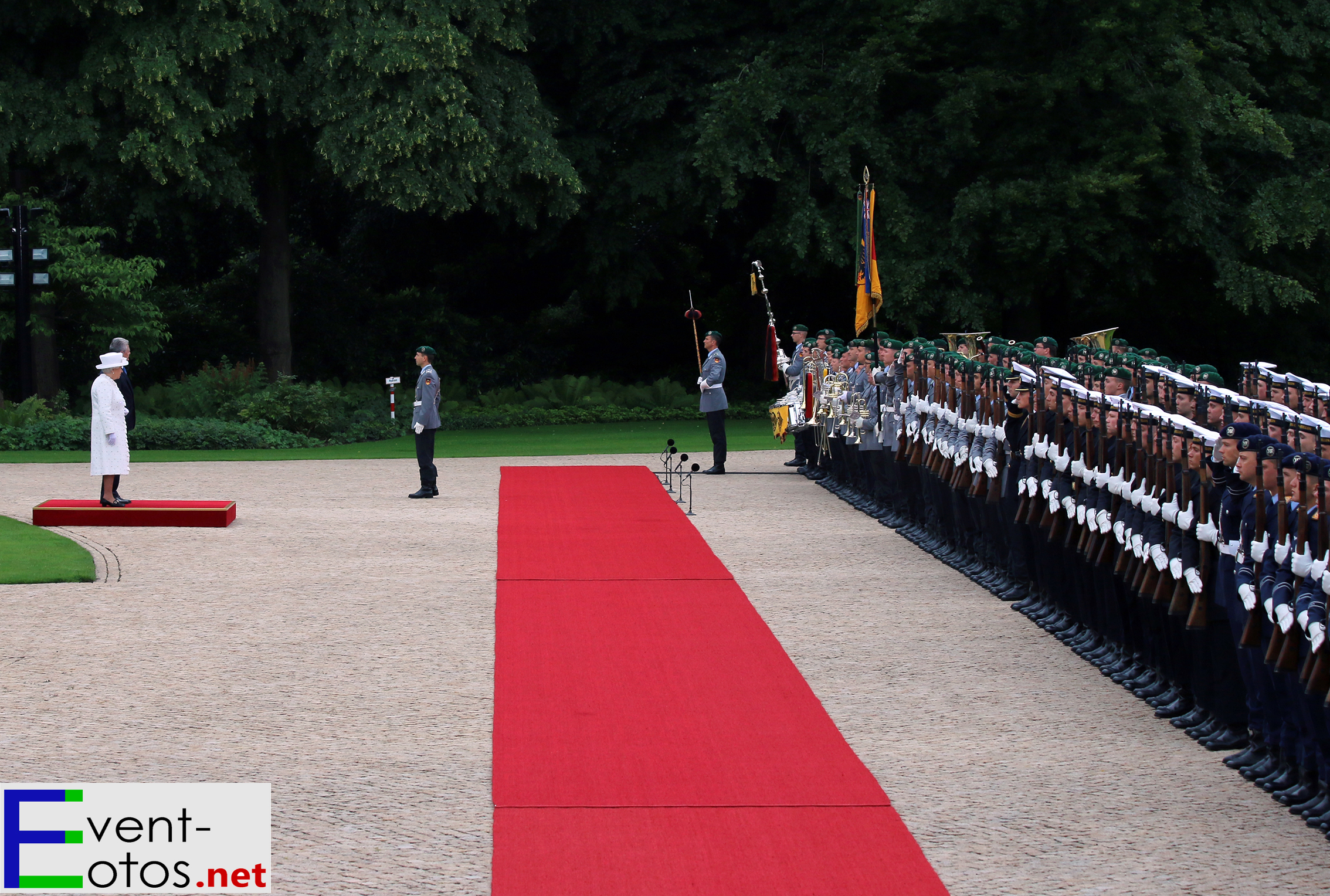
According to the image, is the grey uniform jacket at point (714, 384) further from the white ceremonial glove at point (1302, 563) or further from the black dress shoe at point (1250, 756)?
the white ceremonial glove at point (1302, 563)

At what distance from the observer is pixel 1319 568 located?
6.67m

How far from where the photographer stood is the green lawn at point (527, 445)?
25.3 meters

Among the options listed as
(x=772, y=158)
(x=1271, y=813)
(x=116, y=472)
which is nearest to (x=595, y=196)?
(x=772, y=158)

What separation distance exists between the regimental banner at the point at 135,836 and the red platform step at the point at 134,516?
426 inches

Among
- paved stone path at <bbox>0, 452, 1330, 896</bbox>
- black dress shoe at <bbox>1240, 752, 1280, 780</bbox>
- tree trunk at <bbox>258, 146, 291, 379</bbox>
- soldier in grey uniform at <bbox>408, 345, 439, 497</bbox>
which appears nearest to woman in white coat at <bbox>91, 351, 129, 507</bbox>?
paved stone path at <bbox>0, 452, 1330, 896</bbox>

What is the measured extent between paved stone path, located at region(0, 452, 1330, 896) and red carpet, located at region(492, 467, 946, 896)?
0.18 meters

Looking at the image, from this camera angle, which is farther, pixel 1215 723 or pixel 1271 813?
pixel 1215 723

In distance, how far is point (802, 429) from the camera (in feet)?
69.6

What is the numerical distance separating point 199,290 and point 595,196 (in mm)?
10446

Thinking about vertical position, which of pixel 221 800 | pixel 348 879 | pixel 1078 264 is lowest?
pixel 348 879

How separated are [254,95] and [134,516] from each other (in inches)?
561

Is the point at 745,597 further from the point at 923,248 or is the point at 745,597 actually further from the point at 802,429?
the point at 923,248

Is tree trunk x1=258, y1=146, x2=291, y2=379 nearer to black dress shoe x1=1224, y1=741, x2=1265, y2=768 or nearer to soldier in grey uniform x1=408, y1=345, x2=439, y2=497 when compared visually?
soldier in grey uniform x1=408, y1=345, x2=439, y2=497

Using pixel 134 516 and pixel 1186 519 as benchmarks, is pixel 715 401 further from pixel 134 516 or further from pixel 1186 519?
pixel 1186 519
